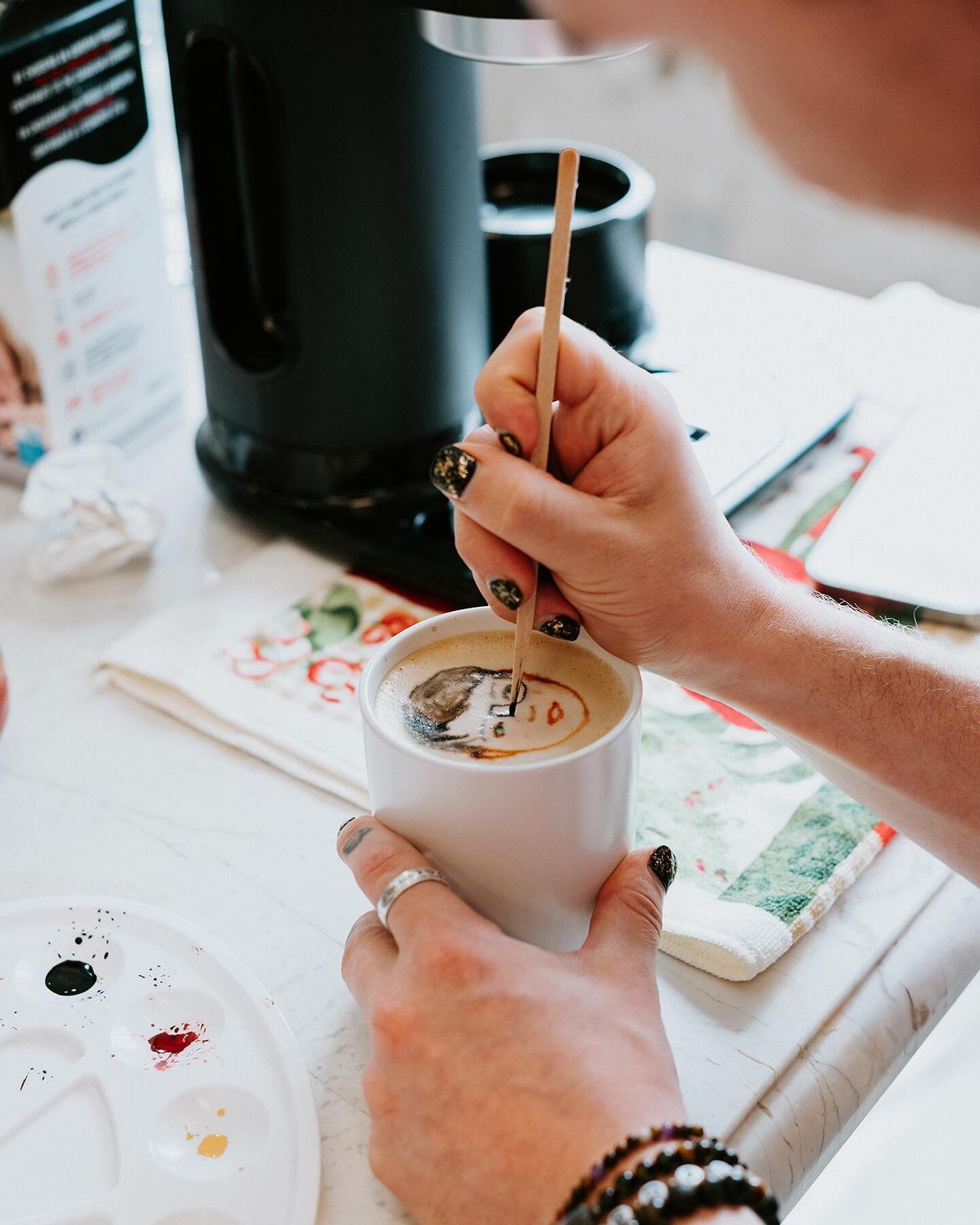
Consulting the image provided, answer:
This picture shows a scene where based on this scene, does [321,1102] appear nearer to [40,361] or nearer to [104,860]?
[104,860]

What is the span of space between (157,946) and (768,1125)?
0.30 meters

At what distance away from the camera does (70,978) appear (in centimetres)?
64

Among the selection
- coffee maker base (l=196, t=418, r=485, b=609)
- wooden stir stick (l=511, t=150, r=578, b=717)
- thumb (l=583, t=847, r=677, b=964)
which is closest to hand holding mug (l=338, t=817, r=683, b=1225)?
thumb (l=583, t=847, r=677, b=964)

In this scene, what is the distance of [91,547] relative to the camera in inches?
36.6

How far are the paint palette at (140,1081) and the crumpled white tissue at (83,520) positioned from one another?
1.07ft

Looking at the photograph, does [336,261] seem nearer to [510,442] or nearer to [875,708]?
[510,442]

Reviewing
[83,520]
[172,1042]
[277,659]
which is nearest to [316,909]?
[172,1042]

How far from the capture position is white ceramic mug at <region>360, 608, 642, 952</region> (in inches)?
22.0

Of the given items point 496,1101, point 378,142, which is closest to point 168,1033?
point 496,1101

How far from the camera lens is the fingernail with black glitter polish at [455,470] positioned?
1.99ft

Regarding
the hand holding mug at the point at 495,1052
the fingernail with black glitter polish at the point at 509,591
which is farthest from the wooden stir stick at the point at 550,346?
the hand holding mug at the point at 495,1052

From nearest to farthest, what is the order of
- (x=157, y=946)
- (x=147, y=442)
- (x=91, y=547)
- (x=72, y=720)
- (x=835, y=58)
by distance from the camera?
(x=835, y=58)
(x=157, y=946)
(x=72, y=720)
(x=91, y=547)
(x=147, y=442)

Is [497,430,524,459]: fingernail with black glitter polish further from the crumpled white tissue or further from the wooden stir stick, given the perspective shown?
the crumpled white tissue

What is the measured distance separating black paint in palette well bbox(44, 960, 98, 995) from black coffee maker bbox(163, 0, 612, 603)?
0.35m
